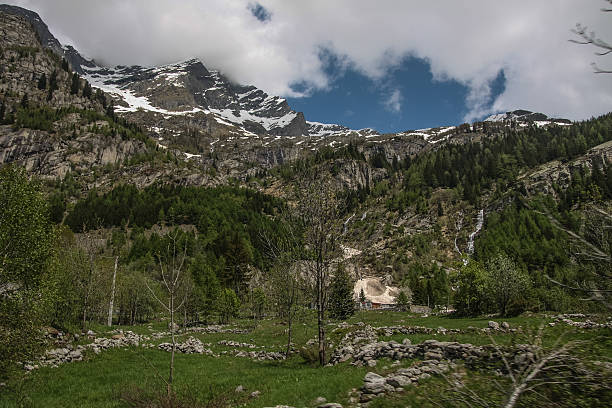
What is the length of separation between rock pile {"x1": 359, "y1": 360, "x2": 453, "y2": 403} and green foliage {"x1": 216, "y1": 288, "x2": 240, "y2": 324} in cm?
4605

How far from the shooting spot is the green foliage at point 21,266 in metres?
14.0

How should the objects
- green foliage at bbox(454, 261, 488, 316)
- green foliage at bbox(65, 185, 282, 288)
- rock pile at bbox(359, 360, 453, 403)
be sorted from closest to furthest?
rock pile at bbox(359, 360, 453, 403) < green foliage at bbox(454, 261, 488, 316) < green foliage at bbox(65, 185, 282, 288)

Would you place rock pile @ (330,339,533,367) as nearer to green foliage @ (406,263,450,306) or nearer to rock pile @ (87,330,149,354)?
rock pile @ (87,330,149,354)

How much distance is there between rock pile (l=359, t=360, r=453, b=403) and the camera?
Answer: 1006 centimetres

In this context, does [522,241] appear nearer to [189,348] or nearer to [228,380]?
[189,348]

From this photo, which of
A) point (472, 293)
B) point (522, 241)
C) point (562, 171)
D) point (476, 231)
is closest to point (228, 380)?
point (472, 293)

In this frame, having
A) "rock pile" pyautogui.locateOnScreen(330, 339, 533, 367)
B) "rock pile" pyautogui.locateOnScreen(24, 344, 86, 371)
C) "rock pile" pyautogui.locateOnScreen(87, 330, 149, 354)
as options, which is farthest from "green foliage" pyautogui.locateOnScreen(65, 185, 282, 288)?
"rock pile" pyautogui.locateOnScreen(330, 339, 533, 367)

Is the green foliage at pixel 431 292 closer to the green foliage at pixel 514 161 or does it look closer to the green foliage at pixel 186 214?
the green foliage at pixel 186 214

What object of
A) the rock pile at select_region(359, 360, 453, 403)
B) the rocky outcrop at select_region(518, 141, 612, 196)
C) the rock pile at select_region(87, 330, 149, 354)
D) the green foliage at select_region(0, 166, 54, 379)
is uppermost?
the rocky outcrop at select_region(518, 141, 612, 196)

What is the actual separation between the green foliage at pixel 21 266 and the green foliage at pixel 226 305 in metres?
35.0

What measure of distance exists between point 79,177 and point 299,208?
223552 mm

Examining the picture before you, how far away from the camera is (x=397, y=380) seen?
10.3m

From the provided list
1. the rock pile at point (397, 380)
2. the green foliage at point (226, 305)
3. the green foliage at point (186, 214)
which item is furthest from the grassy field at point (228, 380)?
the green foliage at point (186, 214)

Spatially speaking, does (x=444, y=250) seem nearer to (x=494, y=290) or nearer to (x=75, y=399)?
(x=494, y=290)
